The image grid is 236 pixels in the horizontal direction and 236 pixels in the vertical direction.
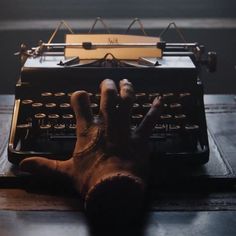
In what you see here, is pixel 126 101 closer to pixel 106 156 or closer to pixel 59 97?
pixel 106 156

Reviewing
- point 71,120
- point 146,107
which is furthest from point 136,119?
point 71,120

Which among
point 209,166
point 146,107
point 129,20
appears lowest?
point 209,166

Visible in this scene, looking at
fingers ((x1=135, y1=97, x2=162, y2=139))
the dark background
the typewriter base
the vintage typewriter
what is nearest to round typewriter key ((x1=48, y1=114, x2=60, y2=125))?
the vintage typewriter

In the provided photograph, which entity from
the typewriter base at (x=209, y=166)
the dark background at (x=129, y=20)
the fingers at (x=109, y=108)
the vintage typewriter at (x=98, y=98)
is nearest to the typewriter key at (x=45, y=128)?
the vintage typewriter at (x=98, y=98)

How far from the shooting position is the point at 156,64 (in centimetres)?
129

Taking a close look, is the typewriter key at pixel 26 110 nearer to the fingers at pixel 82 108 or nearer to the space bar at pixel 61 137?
the space bar at pixel 61 137

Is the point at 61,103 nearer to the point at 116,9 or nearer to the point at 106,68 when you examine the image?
the point at 106,68

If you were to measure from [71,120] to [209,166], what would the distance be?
32 cm

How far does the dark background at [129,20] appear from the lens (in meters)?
2.14

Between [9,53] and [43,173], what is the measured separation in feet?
4.12

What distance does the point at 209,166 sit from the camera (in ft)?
3.78

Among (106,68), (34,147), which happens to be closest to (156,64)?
(106,68)

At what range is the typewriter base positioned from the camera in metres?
1.09

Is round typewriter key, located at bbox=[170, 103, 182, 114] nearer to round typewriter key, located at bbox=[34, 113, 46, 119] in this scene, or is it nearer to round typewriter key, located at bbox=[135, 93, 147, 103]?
round typewriter key, located at bbox=[135, 93, 147, 103]
